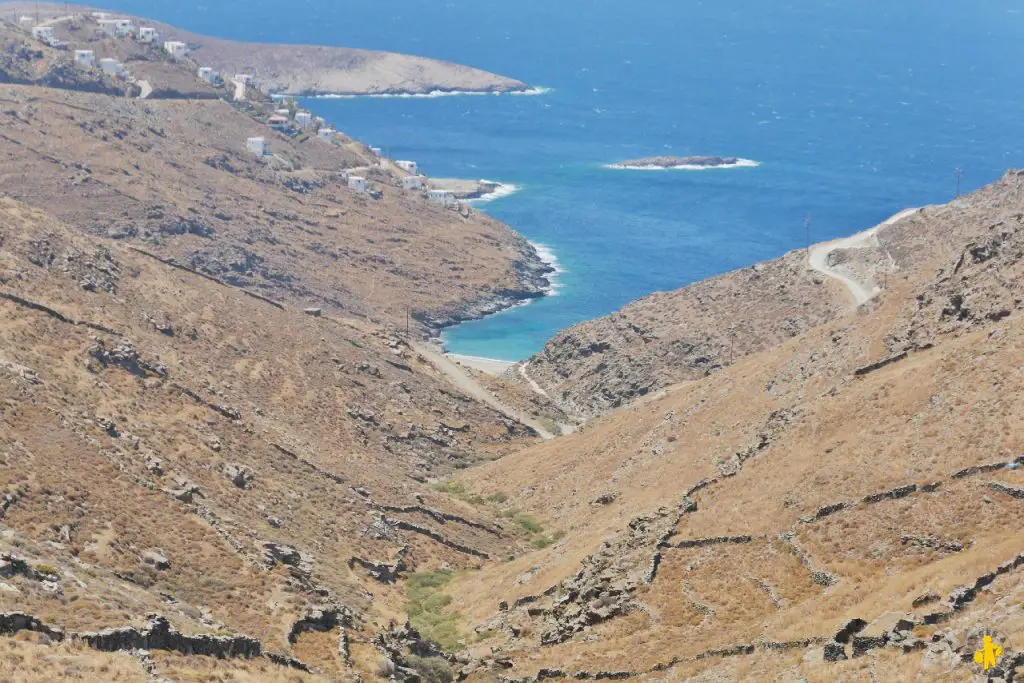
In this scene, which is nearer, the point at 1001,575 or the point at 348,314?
the point at 1001,575

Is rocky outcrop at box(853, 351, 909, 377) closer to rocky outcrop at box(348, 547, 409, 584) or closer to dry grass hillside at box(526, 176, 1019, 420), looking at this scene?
rocky outcrop at box(348, 547, 409, 584)

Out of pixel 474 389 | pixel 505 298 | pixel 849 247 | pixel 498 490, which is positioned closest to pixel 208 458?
pixel 498 490

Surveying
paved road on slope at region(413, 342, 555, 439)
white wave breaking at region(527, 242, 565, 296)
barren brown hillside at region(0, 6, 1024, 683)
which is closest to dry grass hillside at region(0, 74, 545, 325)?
white wave breaking at region(527, 242, 565, 296)

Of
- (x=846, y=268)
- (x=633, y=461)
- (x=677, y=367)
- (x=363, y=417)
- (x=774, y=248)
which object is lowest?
(x=633, y=461)

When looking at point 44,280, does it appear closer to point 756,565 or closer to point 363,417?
point 363,417

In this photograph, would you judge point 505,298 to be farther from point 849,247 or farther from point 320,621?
point 320,621

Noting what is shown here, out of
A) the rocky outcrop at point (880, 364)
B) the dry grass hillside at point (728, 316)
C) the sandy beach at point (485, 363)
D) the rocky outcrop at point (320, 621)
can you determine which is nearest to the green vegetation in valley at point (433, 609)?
the rocky outcrop at point (320, 621)

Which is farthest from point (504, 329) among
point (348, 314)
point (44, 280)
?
point (44, 280)
